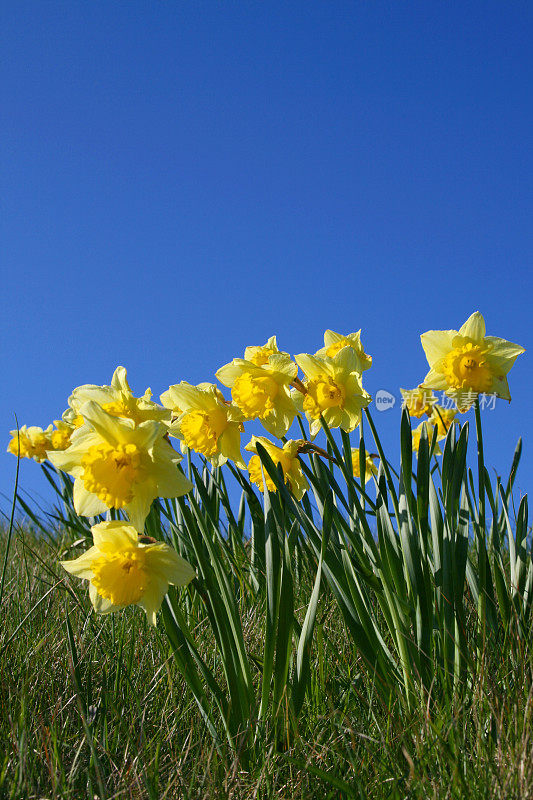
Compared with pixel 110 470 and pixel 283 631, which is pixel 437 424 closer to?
pixel 283 631

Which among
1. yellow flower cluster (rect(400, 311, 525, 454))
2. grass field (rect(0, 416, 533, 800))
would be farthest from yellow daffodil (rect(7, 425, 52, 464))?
yellow flower cluster (rect(400, 311, 525, 454))

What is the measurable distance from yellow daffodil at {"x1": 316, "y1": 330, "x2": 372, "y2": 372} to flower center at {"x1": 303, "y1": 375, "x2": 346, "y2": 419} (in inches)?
6.1

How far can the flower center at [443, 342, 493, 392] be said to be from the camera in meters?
2.04

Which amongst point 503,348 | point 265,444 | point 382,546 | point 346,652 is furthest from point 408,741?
point 503,348

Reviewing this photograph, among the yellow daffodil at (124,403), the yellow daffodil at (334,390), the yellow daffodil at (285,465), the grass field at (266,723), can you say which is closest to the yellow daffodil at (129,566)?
the grass field at (266,723)

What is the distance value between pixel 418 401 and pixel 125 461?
1431 mm

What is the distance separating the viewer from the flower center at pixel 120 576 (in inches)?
64.7

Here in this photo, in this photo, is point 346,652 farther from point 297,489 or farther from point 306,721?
point 297,489

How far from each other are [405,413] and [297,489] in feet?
1.40

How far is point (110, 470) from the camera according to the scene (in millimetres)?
1602

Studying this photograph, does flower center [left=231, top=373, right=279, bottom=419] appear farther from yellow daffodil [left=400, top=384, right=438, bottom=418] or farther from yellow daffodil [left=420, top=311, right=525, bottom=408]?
yellow daffodil [left=400, top=384, right=438, bottom=418]

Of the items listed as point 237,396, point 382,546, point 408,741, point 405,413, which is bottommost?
point 408,741

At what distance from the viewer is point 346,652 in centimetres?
245

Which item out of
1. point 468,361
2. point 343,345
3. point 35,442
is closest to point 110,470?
point 343,345
